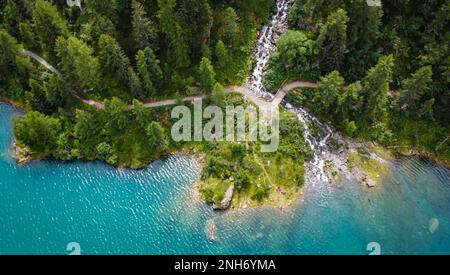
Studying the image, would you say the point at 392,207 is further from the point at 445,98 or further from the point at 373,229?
the point at 445,98

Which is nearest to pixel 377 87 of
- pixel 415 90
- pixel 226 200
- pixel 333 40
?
pixel 415 90

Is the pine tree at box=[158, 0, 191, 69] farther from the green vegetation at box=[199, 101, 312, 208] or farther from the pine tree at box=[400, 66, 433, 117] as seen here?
the pine tree at box=[400, 66, 433, 117]

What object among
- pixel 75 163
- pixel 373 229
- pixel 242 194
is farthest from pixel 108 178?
pixel 373 229

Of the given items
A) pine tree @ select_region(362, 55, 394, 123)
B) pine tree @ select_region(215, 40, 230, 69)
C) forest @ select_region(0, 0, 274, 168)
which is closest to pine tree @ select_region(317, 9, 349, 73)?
pine tree @ select_region(362, 55, 394, 123)

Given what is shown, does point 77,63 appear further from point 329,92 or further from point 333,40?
point 333,40

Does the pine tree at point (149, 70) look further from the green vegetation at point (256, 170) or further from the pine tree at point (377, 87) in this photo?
the pine tree at point (377, 87)

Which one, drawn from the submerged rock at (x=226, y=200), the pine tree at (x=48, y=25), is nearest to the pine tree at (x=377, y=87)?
the submerged rock at (x=226, y=200)

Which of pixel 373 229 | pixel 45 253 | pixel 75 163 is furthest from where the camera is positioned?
pixel 75 163
